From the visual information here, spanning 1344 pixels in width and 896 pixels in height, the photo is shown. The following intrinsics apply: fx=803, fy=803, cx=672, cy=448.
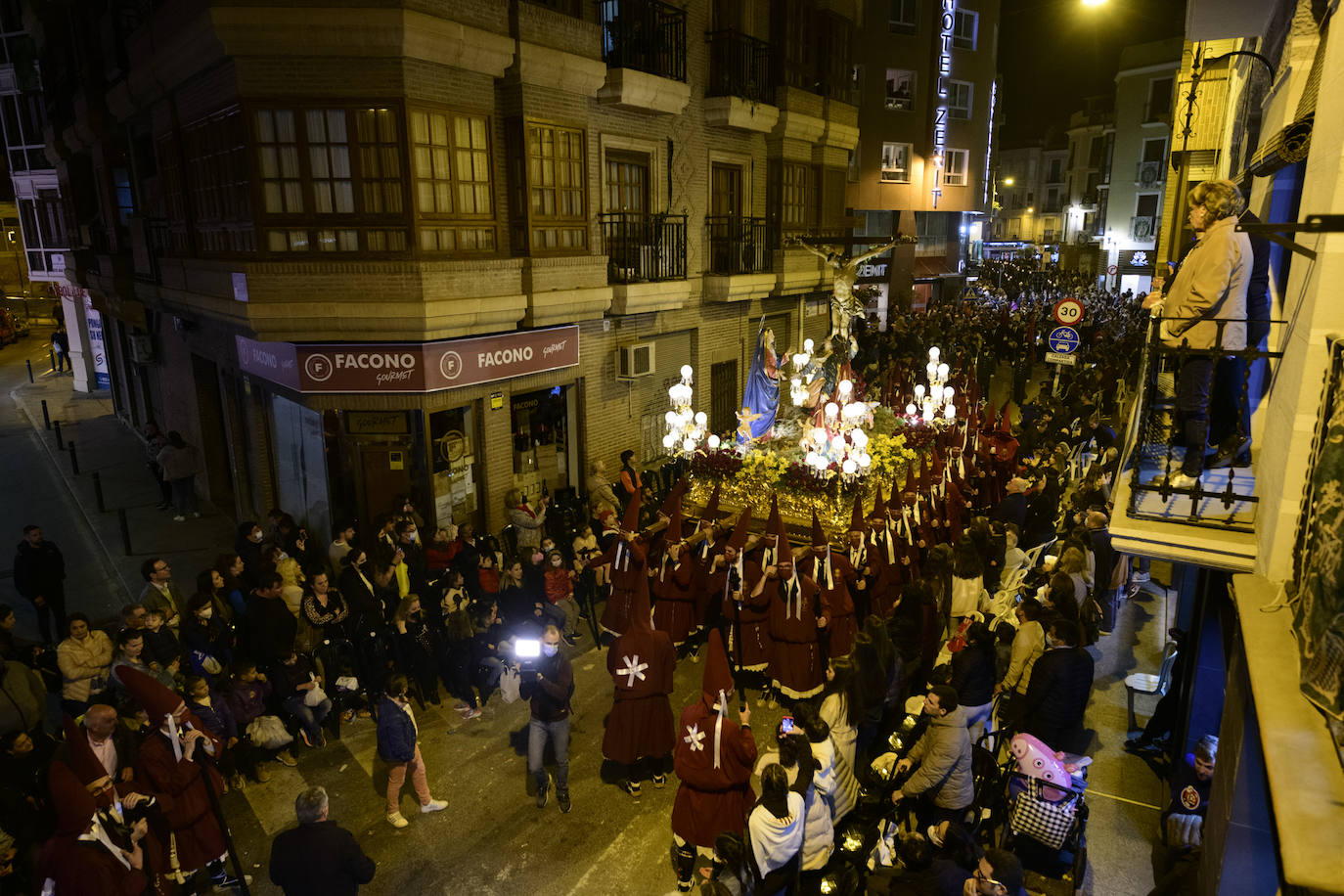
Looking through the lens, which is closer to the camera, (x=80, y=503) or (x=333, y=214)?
(x=333, y=214)

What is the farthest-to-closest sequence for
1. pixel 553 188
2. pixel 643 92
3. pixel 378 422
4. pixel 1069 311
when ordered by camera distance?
pixel 1069 311 < pixel 643 92 < pixel 553 188 < pixel 378 422

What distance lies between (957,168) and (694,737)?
115ft

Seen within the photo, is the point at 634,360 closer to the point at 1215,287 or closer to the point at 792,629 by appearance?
the point at 792,629

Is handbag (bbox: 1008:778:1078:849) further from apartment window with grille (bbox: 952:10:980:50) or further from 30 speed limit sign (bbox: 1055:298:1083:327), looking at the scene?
apartment window with grille (bbox: 952:10:980:50)

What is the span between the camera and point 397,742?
709cm

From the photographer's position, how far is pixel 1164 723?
8.02 m

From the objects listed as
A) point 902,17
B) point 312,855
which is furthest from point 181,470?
point 902,17

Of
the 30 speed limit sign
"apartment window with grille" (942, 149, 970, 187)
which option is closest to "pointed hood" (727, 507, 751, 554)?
the 30 speed limit sign

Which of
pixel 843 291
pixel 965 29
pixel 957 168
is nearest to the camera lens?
pixel 843 291

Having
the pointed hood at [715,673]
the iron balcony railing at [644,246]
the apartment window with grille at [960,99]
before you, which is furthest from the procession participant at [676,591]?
the apartment window with grille at [960,99]

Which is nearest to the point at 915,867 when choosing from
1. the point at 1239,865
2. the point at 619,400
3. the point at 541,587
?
the point at 1239,865

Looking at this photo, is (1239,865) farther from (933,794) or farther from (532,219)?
(532,219)

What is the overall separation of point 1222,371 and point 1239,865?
355 cm

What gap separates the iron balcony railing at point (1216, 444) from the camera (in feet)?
17.0
